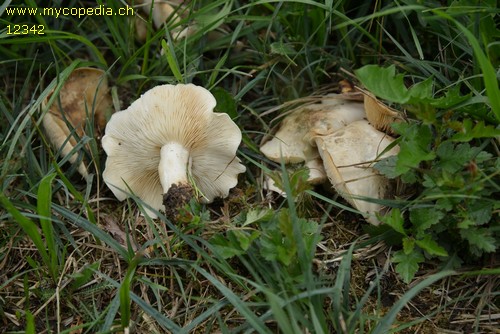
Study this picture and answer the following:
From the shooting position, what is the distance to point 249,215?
232 centimetres

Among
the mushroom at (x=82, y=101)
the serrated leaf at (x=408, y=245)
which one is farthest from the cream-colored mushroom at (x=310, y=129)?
the mushroom at (x=82, y=101)

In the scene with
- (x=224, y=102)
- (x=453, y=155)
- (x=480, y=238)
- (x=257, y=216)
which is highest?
(x=224, y=102)

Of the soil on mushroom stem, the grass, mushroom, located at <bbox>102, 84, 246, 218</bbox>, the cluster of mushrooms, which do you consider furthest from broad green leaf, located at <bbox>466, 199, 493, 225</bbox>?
the soil on mushroom stem

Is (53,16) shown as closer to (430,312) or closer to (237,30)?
(237,30)

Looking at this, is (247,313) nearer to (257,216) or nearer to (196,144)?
(257,216)

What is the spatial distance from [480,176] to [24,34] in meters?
2.12

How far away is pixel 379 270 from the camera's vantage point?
2404 millimetres

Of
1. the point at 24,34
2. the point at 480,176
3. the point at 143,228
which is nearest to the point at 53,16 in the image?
the point at 24,34

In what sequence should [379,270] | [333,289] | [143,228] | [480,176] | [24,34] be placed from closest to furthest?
[333,289] → [480,176] → [379,270] → [143,228] → [24,34]

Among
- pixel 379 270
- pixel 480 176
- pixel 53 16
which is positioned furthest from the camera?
pixel 53 16

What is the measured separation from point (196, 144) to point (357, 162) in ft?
2.35

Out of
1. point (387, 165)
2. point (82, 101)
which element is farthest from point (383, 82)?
point (82, 101)

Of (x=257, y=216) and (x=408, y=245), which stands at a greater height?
(x=257, y=216)

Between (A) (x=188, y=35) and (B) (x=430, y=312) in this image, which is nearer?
(B) (x=430, y=312)
